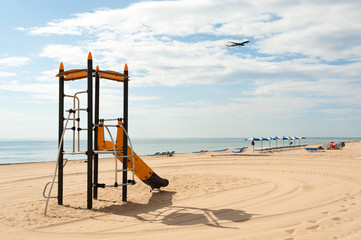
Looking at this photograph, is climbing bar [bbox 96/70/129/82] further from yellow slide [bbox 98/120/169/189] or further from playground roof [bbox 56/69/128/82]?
yellow slide [bbox 98/120/169/189]

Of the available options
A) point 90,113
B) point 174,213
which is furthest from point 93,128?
point 174,213

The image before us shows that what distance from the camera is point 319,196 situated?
9320 mm

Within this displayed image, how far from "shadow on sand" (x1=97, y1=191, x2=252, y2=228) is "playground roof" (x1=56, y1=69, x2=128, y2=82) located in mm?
3729

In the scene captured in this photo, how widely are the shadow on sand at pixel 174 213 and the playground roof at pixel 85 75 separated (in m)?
3.73

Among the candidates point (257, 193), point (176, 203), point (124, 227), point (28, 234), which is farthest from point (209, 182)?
point (28, 234)

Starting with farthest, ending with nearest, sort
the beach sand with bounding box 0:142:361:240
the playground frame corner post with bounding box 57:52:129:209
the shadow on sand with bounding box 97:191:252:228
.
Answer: the playground frame corner post with bounding box 57:52:129:209
the shadow on sand with bounding box 97:191:252:228
the beach sand with bounding box 0:142:361:240

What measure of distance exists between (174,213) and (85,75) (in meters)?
4.55

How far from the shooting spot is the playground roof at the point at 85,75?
8859 mm

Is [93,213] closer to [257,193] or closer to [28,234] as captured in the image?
[28,234]

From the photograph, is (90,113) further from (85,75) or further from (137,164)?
(137,164)

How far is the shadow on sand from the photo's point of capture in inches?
273

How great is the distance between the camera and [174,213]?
25.6 ft

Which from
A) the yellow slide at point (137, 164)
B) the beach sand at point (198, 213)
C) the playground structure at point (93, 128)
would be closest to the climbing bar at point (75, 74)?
the playground structure at point (93, 128)

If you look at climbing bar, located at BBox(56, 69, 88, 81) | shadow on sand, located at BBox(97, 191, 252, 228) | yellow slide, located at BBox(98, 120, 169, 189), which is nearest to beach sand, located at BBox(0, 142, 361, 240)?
shadow on sand, located at BBox(97, 191, 252, 228)
